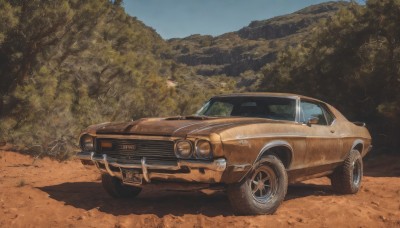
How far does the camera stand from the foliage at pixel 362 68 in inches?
543

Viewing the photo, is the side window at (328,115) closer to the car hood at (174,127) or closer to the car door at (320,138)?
the car door at (320,138)

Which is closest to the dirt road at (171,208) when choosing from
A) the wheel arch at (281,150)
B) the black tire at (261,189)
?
the black tire at (261,189)

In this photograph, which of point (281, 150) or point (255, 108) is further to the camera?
point (255, 108)

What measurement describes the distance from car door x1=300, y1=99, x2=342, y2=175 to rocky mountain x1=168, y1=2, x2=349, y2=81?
297 feet

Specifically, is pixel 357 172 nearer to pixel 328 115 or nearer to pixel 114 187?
pixel 328 115

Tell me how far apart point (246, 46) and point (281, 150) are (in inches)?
4834

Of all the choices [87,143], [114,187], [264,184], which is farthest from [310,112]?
[87,143]

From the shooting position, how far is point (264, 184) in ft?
16.9

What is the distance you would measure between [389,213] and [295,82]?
651 inches

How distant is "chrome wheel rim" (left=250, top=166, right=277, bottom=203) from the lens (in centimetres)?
504

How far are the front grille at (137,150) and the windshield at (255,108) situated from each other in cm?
164

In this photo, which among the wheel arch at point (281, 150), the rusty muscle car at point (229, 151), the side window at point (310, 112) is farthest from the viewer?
the side window at point (310, 112)

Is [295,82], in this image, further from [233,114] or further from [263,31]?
[263,31]

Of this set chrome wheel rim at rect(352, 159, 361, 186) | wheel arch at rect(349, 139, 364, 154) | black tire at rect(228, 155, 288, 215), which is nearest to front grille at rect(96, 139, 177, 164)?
black tire at rect(228, 155, 288, 215)
